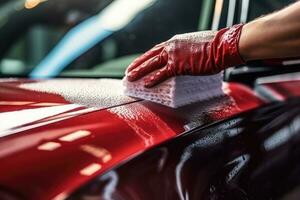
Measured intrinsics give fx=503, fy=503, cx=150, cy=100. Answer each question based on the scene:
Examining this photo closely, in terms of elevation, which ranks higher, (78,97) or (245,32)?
(245,32)

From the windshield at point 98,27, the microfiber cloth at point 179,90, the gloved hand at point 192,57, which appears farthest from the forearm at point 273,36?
the windshield at point 98,27

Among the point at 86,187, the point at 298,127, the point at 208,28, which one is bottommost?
the point at 298,127

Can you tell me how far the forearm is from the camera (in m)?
1.47

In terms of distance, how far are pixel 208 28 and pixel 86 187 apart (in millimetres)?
1166

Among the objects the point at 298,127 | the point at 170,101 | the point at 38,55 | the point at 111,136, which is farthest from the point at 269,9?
the point at 111,136

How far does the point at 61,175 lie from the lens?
91 centimetres

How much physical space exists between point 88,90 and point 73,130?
0.48 m

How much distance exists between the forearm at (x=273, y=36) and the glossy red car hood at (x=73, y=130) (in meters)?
0.17

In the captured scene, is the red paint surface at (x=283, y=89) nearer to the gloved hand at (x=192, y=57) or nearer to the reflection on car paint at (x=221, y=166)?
the reflection on car paint at (x=221, y=166)

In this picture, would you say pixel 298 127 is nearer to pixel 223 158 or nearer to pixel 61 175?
pixel 223 158

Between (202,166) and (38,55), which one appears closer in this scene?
(202,166)

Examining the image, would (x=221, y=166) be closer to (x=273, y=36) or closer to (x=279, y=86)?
(x=273, y=36)

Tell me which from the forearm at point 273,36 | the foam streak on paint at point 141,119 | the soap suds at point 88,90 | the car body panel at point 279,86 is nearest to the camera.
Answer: the foam streak on paint at point 141,119

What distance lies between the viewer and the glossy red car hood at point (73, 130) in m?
0.91
